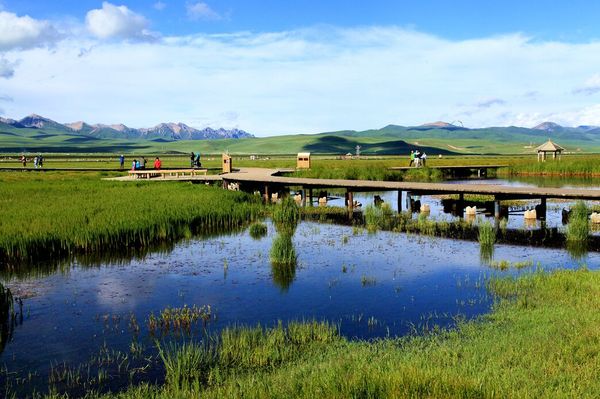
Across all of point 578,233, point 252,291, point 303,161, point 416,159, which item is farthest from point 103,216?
point 416,159

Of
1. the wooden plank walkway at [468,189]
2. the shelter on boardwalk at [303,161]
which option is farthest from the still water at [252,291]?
the shelter on boardwalk at [303,161]

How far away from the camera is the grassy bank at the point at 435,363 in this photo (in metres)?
7.65

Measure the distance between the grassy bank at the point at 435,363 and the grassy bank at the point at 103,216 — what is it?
10.9 metres

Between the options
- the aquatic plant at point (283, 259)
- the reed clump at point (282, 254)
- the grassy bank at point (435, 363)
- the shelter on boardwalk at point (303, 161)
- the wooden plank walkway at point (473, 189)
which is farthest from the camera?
the shelter on boardwalk at point (303, 161)

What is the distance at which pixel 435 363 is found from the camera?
358 inches

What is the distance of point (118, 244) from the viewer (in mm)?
21203

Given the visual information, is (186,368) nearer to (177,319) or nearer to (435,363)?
(177,319)

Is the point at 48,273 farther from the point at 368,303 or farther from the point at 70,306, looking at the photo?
the point at 368,303

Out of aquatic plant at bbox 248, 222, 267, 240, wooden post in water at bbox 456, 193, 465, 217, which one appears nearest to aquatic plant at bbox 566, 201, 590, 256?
wooden post in water at bbox 456, 193, 465, 217

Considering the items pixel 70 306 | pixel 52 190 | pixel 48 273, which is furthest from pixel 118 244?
pixel 52 190

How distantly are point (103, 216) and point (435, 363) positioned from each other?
17757 mm

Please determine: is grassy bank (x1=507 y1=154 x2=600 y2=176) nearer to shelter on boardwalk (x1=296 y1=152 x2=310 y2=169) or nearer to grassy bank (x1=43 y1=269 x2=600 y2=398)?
shelter on boardwalk (x1=296 y1=152 x2=310 y2=169)

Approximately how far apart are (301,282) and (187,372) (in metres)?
7.29

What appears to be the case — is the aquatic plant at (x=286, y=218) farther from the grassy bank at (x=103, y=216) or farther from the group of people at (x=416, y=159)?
the group of people at (x=416, y=159)
